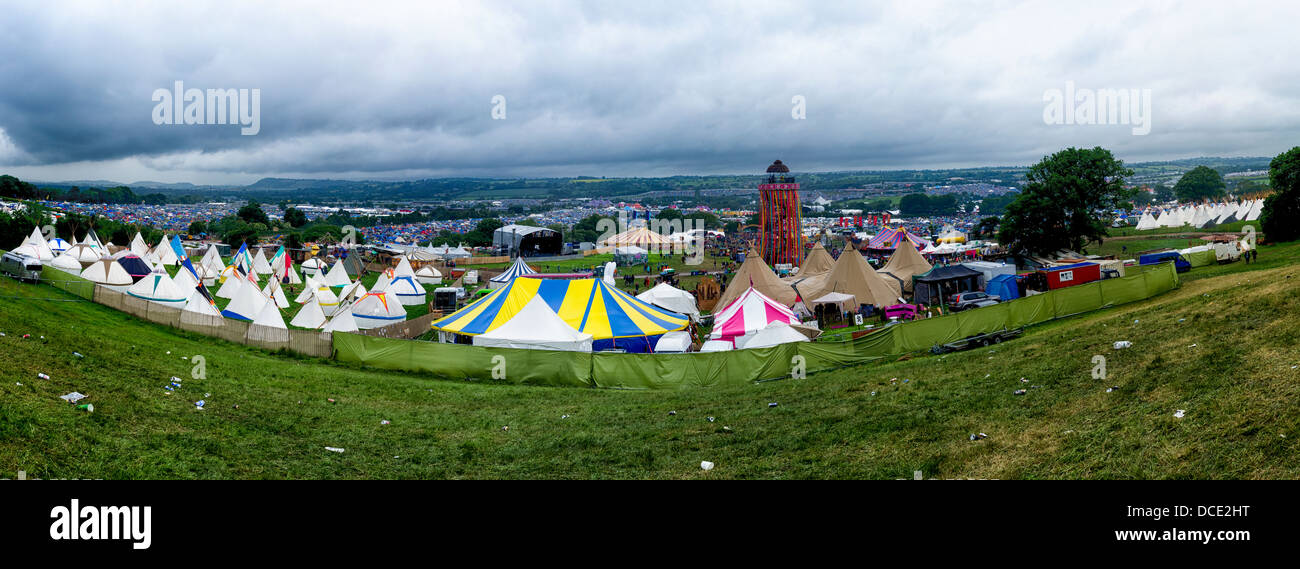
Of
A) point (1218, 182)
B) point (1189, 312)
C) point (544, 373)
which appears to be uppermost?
point (1218, 182)

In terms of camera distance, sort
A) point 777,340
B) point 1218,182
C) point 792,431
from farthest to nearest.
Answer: point 1218,182
point 777,340
point 792,431

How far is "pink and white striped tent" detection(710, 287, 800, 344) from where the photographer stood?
23.1 metres

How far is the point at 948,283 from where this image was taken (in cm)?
2997

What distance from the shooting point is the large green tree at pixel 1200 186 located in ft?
414

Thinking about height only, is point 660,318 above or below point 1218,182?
below

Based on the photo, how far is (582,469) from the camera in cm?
942

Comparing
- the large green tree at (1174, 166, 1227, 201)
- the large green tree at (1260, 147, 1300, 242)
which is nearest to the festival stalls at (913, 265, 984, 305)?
the large green tree at (1260, 147, 1300, 242)

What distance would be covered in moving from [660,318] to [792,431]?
13.3 m

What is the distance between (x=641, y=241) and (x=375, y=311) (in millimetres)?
49843
